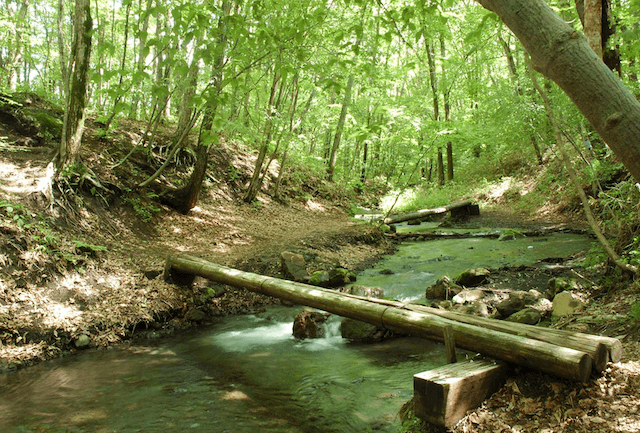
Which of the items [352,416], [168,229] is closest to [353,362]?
[352,416]

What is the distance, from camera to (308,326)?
20.8 ft

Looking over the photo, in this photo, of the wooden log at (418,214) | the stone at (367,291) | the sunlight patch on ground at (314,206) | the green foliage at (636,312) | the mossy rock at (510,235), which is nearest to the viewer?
the green foliage at (636,312)

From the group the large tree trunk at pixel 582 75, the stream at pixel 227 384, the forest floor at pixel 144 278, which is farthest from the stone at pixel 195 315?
the large tree trunk at pixel 582 75

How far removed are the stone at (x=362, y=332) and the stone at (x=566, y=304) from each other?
7.46 ft

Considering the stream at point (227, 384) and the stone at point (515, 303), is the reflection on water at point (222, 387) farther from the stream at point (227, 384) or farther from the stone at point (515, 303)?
the stone at point (515, 303)

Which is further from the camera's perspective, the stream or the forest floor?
the stream

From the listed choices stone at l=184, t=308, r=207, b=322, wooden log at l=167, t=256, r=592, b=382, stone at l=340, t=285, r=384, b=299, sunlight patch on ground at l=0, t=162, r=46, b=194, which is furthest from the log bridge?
sunlight patch on ground at l=0, t=162, r=46, b=194

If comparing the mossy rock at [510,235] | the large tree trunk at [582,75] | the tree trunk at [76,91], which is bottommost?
the mossy rock at [510,235]

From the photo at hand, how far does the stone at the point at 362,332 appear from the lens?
6.03 metres

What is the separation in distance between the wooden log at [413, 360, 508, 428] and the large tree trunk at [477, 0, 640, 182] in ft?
5.74

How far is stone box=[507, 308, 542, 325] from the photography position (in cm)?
506

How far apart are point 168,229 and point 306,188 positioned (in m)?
9.58

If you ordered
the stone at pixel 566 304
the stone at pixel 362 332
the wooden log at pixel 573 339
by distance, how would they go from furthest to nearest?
the stone at pixel 362 332, the stone at pixel 566 304, the wooden log at pixel 573 339

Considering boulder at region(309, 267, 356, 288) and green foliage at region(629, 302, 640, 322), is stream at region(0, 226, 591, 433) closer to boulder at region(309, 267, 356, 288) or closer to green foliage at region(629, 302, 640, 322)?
boulder at region(309, 267, 356, 288)
